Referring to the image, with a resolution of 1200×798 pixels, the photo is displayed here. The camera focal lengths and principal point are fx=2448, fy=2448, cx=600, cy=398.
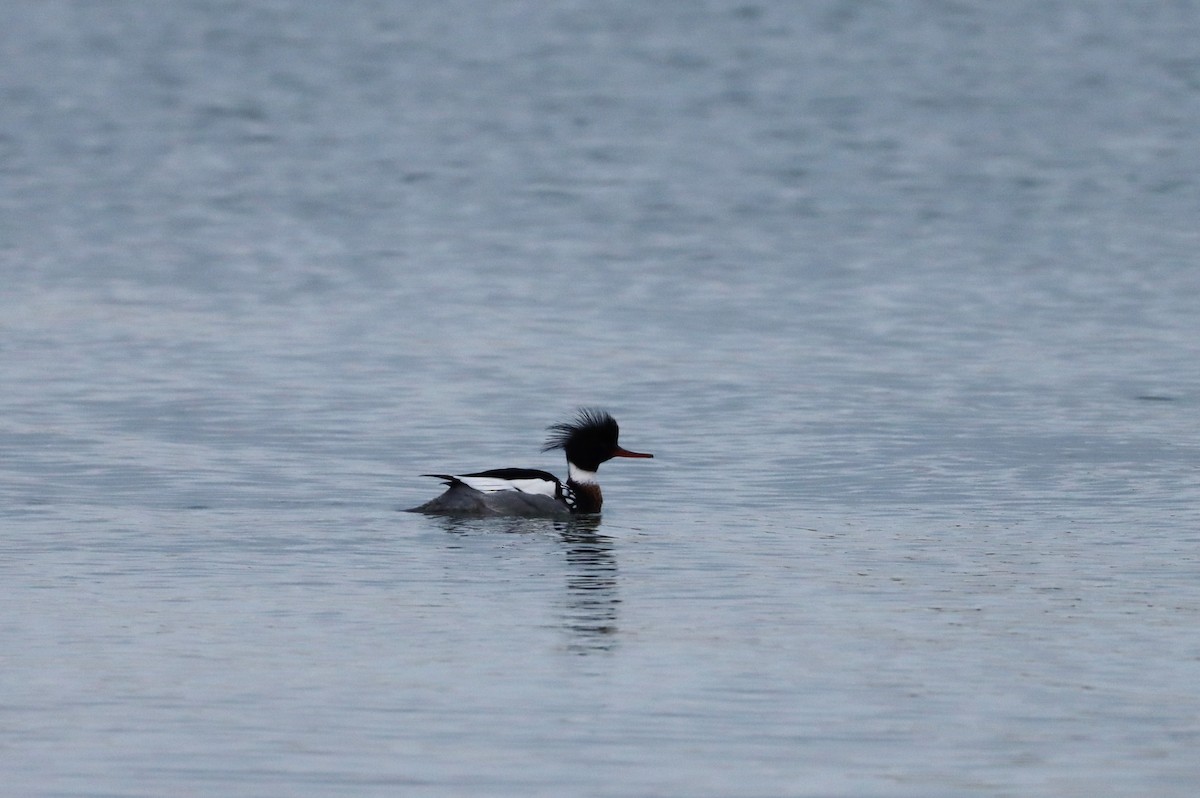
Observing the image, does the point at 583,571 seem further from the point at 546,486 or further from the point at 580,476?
the point at 580,476

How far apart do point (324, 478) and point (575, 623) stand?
18.4ft

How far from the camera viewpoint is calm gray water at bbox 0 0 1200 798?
11031mm

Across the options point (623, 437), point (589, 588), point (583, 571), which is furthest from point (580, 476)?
point (589, 588)

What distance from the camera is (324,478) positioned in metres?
18.6

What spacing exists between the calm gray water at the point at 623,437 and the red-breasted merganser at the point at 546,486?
44 centimetres

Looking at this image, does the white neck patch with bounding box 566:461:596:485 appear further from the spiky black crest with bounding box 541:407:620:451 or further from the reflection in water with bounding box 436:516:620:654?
the reflection in water with bounding box 436:516:620:654

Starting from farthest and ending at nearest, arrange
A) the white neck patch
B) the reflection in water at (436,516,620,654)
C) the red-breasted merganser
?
1. the white neck patch
2. the red-breasted merganser
3. the reflection in water at (436,516,620,654)

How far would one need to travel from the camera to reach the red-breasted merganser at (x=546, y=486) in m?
17.6

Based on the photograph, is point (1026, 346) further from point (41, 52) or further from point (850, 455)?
point (41, 52)

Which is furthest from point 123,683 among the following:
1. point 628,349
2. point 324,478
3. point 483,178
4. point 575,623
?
point 483,178

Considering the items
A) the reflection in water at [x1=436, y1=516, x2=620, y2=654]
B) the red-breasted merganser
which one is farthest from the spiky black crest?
the reflection in water at [x1=436, y1=516, x2=620, y2=654]

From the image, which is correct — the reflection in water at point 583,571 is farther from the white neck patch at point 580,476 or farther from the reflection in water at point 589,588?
the white neck patch at point 580,476

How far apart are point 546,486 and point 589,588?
3.53 meters

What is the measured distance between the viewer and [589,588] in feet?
47.7
